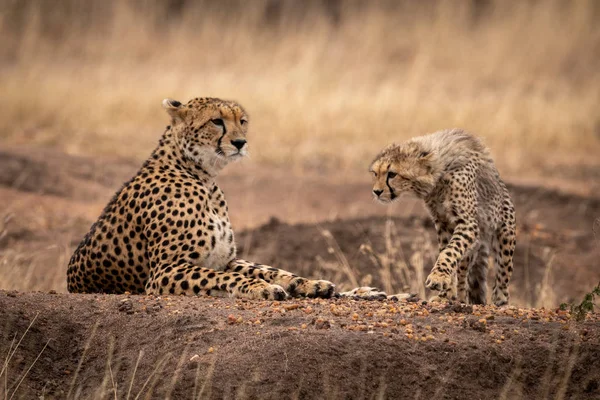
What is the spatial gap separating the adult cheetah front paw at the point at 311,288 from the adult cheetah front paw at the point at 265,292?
0.12 metres

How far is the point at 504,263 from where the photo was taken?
4.84m

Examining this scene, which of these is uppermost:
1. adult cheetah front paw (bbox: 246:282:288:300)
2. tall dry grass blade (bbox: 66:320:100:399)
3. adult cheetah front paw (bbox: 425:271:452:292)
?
adult cheetah front paw (bbox: 425:271:452:292)

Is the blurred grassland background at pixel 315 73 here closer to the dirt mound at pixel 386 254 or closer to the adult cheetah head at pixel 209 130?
the dirt mound at pixel 386 254

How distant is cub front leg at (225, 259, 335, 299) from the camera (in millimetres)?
4176

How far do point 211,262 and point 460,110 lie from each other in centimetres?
844

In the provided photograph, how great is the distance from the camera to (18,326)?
3609 millimetres

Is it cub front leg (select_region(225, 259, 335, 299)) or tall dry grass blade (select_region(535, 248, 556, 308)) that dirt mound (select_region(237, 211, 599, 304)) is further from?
cub front leg (select_region(225, 259, 335, 299))

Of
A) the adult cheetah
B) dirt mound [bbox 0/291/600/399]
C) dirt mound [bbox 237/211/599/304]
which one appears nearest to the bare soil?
dirt mound [bbox 0/291/600/399]

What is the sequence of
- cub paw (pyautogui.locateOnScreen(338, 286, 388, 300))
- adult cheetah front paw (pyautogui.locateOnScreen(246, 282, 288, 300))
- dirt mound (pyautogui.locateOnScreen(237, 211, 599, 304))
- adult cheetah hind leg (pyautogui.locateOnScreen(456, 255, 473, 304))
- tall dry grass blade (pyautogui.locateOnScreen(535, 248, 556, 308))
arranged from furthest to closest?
dirt mound (pyautogui.locateOnScreen(237, 211, 599, 304)) < tall dry grass blade (pyautogui.locateOnScreen(535, 248, 556, 308)) < adult cheetah hind leg (pyautogui.locateOnScreen(456, 255, 473, 304)) < cub paw (pyautogui.locateOnScreen(338, 286, 388, 300)) < adult cheetah front paw (pyautogui.locateOnScreen(246, 282, 288, 300))

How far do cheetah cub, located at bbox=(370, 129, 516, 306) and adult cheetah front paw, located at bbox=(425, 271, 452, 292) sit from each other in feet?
0.72

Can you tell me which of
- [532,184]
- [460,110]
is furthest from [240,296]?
[460,110]

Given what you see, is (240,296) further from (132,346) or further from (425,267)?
(425,267)

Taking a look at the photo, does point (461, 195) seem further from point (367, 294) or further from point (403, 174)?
point (367, 294)

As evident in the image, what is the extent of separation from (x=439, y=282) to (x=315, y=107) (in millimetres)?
8479
